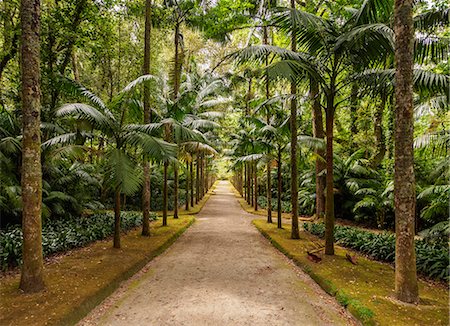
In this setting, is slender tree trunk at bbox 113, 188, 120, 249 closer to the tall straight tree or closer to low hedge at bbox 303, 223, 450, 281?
the tall straight tree

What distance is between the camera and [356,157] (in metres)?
14.3

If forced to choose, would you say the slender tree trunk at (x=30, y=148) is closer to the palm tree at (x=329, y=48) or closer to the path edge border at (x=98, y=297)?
the path edge border at (x=98, y=297)

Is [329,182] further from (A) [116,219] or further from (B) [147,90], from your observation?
(B) [147,90]

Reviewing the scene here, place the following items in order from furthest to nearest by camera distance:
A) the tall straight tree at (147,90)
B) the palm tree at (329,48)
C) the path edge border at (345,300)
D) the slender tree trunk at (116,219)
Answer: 1. the tall straight tree at (147,90)
2. the slender tree trunk at (116,219)
3. the palm tree at (329,48)
4. the path edge border at (345,300)

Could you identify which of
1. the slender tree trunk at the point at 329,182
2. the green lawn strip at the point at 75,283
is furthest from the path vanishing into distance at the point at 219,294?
the slender tree trunk at the point at 329,182

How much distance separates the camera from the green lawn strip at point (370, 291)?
4.07m

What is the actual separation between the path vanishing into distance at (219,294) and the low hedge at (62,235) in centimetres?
232

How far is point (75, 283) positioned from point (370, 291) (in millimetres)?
5173

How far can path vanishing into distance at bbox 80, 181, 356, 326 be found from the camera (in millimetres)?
4332

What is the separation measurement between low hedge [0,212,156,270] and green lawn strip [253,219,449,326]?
19.0 feet

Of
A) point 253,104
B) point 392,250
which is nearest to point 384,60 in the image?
point 392,250

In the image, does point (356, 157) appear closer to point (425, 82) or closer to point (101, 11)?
point (425, 82)

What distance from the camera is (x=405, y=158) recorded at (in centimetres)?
454

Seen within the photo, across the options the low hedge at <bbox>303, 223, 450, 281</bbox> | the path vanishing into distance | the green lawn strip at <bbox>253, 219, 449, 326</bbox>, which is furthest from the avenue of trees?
the path vanishing into distance
